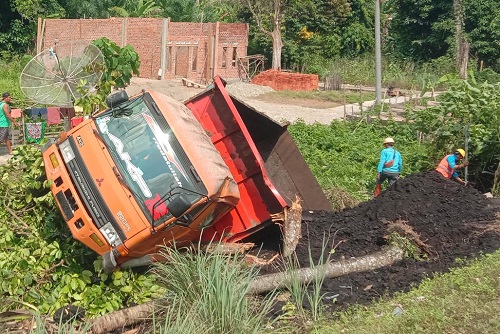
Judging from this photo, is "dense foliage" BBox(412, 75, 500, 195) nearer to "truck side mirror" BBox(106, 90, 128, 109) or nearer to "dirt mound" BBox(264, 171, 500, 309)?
"dirt mound" BBox(264, 171, 500, 309)

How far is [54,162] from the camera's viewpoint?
8.58 m

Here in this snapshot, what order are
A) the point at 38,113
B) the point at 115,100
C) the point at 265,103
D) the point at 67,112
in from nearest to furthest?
the point at 115,100, the point at 38,113, the point at 67,112, the point at 265,103

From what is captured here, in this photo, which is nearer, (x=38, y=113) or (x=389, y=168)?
(x=389, y=168)

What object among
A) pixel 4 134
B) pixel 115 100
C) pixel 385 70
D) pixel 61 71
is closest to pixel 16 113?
pixel 4 134

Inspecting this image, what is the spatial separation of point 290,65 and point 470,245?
37519 millimetres

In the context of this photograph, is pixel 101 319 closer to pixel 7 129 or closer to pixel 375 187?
pixel 375 187

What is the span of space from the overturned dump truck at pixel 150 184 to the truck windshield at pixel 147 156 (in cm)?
1

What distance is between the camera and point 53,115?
54.6 ft

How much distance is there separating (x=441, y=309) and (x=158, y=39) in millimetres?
30051

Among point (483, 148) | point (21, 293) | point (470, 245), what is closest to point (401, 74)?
point (483, 148)

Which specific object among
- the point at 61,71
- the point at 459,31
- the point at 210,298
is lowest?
the point at 210,298

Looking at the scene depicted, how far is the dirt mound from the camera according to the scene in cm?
833

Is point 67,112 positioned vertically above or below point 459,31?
below

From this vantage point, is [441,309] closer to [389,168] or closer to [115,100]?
[115,100]
